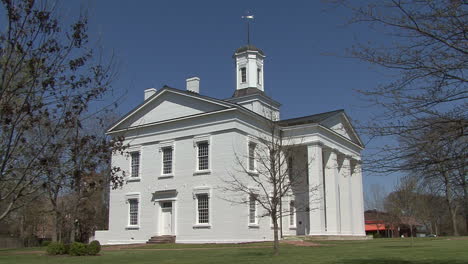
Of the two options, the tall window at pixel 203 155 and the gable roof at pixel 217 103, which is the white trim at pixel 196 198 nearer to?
the tall window at pixel 203 155

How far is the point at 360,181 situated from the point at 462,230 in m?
43.5

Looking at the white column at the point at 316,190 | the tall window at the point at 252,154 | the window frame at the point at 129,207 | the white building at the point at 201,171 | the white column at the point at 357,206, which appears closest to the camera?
the white building at the point at 201,171

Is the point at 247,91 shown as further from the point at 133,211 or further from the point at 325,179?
the point at 133,211

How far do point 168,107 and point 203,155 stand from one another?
17.5 feet

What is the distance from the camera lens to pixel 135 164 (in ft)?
137

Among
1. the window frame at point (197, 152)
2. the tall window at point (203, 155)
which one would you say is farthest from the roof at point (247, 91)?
the window frame at point (197, 152)

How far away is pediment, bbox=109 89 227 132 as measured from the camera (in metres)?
37.9

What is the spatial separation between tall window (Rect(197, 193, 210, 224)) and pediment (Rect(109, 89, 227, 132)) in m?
6.39

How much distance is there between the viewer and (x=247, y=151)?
121ft

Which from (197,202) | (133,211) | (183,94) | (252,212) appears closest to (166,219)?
(197,202)

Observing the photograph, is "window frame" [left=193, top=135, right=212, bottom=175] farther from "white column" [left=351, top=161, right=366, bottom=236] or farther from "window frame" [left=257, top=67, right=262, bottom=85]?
"white column" [left=351, top=161, right=366, bottom=236]

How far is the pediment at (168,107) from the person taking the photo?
124 feet

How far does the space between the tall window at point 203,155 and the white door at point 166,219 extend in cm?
413

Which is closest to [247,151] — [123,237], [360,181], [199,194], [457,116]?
[199,194]
